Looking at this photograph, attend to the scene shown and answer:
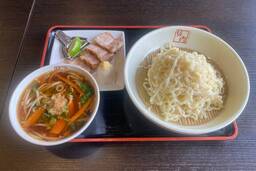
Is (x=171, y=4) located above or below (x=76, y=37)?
above

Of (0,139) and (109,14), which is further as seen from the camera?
(109,14)

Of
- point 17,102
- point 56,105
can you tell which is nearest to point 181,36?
point 56,105

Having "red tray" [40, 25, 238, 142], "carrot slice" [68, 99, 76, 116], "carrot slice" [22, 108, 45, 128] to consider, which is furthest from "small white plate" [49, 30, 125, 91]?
"carrot slice" [22, 108, 45, 128]

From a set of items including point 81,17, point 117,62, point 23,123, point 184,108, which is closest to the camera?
point 23,123

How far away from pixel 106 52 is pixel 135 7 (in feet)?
1.36

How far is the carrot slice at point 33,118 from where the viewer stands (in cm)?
90

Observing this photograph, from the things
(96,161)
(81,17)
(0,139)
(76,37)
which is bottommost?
(96,161)

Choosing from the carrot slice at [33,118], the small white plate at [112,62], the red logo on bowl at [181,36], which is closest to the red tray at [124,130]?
the small white plate at [112,62]

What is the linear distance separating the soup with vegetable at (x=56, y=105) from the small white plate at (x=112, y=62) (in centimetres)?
12

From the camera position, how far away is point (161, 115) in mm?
981

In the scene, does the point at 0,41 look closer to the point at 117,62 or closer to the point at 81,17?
the point at 81,17

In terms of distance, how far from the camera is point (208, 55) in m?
1.18

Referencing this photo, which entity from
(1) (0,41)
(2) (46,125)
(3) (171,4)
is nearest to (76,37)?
(1) (0,41)

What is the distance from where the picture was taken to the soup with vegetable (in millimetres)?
904
